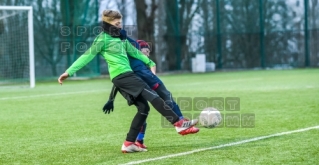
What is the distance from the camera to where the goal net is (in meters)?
20.5

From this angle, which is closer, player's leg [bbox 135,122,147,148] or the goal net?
player's leg [bbox 135,122,147,148]

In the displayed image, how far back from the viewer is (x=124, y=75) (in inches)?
283

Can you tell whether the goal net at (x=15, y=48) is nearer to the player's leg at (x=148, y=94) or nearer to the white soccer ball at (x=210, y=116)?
the white soccer ball at (x=210, y=116)

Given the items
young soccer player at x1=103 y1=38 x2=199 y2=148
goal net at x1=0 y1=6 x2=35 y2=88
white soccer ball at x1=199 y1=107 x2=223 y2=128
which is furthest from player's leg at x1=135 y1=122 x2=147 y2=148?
goal net at x1=0 y1=6 x2=35 y2=88

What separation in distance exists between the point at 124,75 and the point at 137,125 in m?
0.55

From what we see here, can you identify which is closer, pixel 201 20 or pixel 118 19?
pixel 118 19

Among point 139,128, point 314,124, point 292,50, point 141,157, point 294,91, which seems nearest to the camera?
point 141,157

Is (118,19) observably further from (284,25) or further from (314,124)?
(284,25)

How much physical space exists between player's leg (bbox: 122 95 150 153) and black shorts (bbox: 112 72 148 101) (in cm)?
13

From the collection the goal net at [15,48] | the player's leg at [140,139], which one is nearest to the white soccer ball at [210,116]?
the player's leg at [140,139]

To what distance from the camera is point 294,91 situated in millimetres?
15234

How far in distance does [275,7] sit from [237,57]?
8.97 ft

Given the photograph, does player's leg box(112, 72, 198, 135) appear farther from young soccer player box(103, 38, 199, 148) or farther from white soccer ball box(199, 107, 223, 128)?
white soccer ball box(199, 107, 223, 128)

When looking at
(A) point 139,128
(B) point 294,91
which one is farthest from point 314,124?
(B) point 294,91
